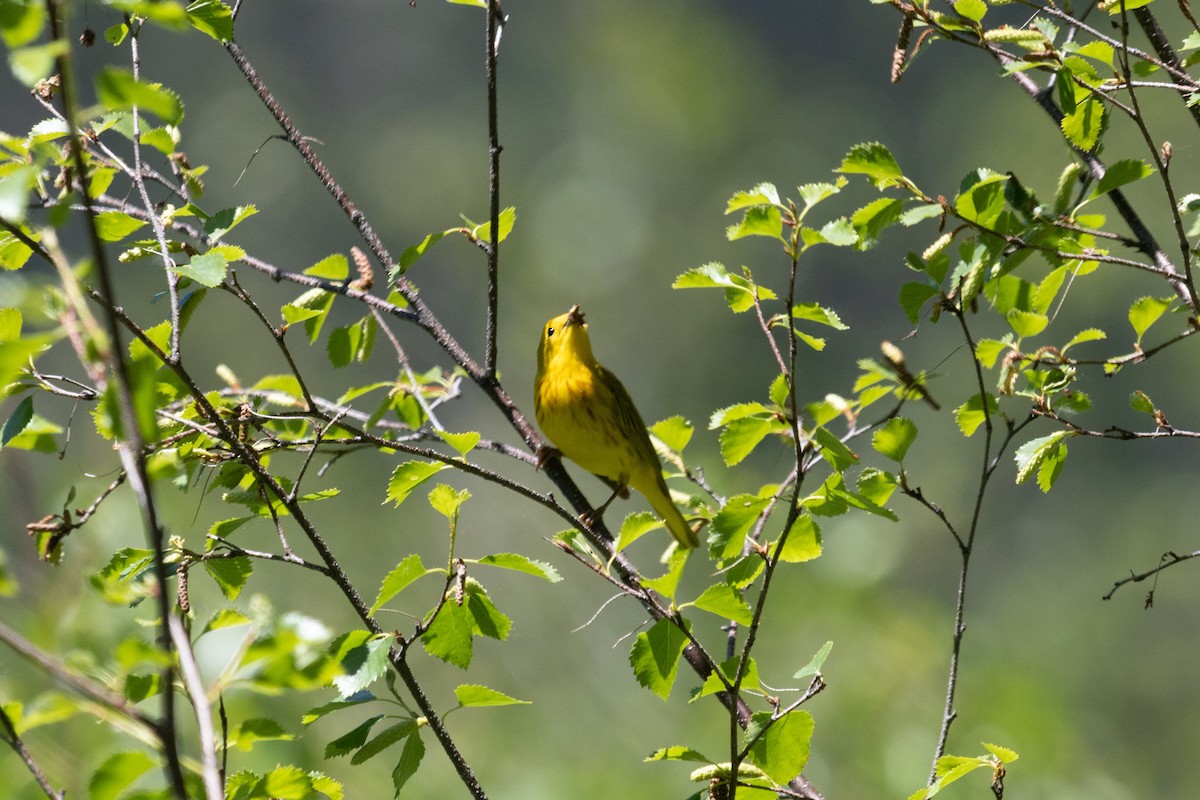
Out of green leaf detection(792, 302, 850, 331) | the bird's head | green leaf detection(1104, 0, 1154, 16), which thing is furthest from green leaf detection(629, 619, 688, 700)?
the bird's head

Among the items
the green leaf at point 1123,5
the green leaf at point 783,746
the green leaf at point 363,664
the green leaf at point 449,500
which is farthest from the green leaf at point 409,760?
the green leaf at point 1123,5

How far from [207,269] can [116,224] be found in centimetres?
20

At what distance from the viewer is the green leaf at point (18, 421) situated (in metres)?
1.30

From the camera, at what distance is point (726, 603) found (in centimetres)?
127

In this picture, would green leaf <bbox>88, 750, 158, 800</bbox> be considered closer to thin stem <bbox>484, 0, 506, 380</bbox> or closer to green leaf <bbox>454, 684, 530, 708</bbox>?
green leaf <bbox>454, 684, 530, 708</bbox>

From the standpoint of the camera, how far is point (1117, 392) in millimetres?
15336

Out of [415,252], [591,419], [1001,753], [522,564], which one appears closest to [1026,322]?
[1001,753]

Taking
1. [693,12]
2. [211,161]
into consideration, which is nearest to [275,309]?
[211,161]

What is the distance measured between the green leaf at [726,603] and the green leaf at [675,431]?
0.39 metres

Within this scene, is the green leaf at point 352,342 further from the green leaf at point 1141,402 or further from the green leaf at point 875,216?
the green leaf at point 1141,402

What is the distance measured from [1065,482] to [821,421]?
56.4 feet

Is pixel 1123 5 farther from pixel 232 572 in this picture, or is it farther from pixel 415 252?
pixel 232 572

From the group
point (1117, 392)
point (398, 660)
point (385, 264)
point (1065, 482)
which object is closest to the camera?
point (398, 660)

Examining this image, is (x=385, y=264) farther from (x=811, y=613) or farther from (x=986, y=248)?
(x=811, y=613)
